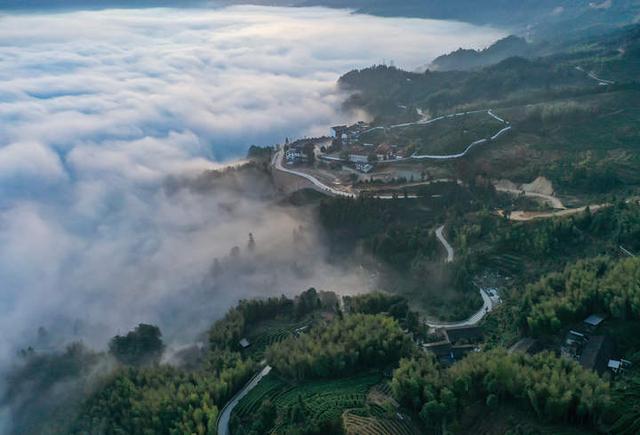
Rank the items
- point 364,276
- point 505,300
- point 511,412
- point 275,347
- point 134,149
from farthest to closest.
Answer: point 134,149 → point 364,276 → point 505,300 → point 275,347 → point 511,412

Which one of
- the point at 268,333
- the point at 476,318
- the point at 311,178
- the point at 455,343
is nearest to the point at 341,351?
the point at 455,343

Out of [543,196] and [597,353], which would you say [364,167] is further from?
[597,353]

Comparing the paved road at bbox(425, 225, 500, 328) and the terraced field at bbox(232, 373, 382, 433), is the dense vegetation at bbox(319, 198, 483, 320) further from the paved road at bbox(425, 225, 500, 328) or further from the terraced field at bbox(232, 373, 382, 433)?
the terraced field at bbox(232, 373, 382, 433)

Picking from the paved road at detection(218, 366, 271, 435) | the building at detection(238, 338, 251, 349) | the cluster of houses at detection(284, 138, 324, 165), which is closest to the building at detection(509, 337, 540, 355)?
the paved road at detection(218, 366, 271, 435)

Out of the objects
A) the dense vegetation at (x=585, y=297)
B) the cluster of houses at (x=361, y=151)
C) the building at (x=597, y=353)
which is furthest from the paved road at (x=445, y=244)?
the cluster of houses at (x=361, y=151)

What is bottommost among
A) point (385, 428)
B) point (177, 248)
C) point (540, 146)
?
point (177, 248)

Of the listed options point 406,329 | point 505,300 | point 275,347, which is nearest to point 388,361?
point 406,329

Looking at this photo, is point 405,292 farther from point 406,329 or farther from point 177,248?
point 177,248
